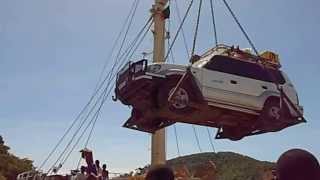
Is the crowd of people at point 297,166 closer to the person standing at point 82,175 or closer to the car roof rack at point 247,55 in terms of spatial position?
the car roof rack at point 247,55

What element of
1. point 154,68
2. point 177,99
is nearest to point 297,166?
point 177,99

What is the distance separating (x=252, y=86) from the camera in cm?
1177

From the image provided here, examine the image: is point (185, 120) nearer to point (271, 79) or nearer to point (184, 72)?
point (184, 72)

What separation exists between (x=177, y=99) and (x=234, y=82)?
177cm

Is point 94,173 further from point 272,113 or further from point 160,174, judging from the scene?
point 160,174

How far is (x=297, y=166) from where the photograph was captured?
2.62 metres

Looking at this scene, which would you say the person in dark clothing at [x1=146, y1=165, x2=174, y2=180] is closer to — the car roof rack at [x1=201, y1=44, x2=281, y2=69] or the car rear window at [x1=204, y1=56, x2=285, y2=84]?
the car rear window at [x1=204, y1=56, x2=285, y2=84]

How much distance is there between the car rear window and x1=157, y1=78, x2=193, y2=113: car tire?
44.3 inches

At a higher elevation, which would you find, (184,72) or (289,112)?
(184,72)

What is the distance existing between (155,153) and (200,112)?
6.93 m

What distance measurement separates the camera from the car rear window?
1170 cm

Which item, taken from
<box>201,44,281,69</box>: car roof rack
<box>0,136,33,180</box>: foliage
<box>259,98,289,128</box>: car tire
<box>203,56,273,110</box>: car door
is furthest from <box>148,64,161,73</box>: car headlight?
<box>0,136,33,180</box>: foliage

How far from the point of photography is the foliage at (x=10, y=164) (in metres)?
32.9

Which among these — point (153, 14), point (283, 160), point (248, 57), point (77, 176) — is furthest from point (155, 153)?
point (283, 160)
